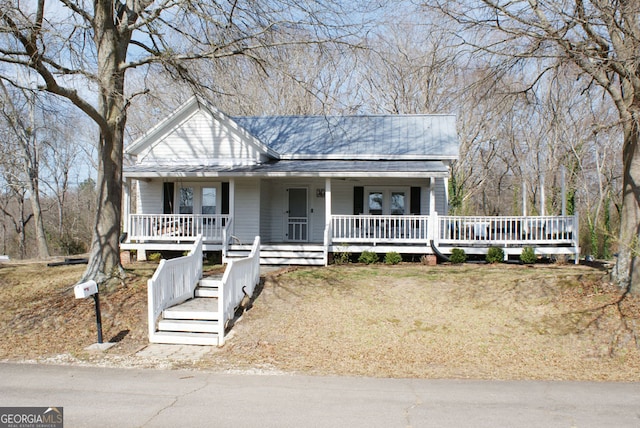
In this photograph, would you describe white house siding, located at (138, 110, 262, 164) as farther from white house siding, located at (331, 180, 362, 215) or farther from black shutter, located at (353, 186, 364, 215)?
black shutter, located at (353, 186, 364, 215)

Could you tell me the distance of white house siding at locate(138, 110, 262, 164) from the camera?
17.2 m

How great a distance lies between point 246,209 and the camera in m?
17.2

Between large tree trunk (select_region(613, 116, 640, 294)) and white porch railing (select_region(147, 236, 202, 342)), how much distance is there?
929 cm

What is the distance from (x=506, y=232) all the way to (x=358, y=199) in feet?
16.5

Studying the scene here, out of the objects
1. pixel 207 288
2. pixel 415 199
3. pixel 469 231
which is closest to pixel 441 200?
pixel 415 199

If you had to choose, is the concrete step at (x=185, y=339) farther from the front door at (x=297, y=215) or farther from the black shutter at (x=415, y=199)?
the black shutter at (x=415, y=199)

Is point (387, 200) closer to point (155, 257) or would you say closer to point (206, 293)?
point (155, 257)

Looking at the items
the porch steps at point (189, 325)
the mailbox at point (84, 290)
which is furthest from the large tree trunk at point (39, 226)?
the mailbox at point (84, 290)

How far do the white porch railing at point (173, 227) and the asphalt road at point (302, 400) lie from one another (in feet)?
28.0

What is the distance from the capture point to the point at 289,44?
11.5m

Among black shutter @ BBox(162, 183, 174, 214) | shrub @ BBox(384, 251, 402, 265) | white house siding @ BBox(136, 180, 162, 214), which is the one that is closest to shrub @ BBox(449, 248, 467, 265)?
shrub @ BBox(384, 251, 402, 265)

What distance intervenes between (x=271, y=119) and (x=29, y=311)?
12734 millimetres

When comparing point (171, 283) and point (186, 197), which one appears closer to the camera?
point (171, 283)

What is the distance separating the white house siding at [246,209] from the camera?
17016 millimetres
